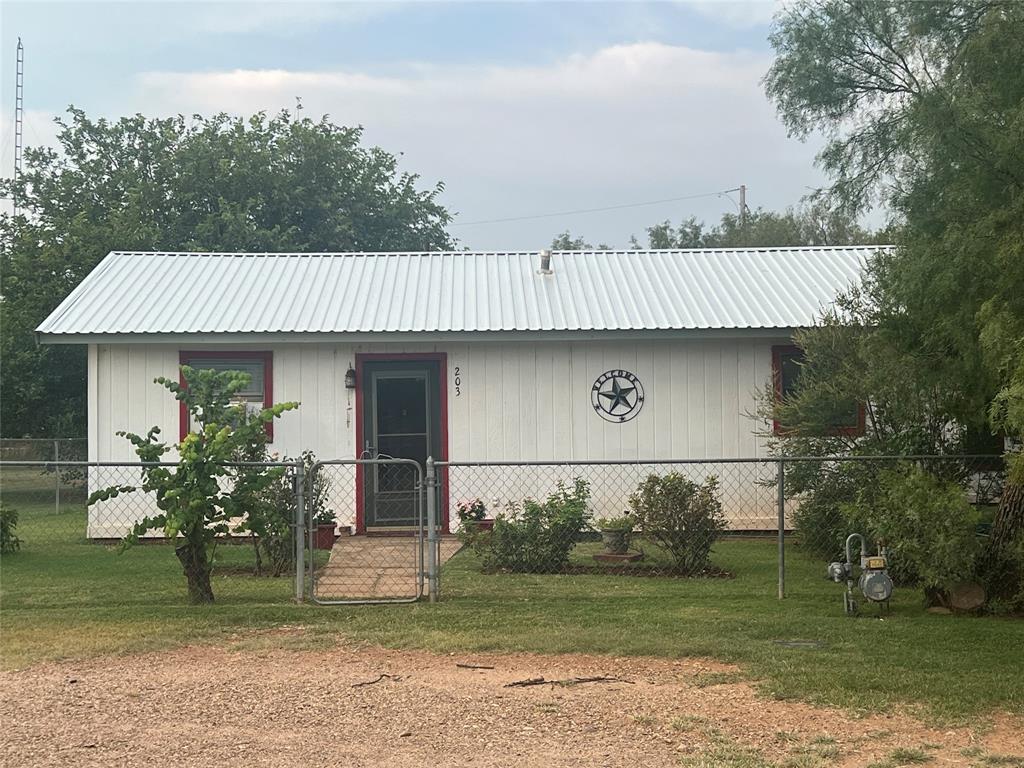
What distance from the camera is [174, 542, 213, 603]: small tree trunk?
9.03 metres

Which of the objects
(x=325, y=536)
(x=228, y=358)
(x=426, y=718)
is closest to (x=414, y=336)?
(x=228, y=358)

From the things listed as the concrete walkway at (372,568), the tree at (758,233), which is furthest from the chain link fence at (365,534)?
the tree at (758,233)

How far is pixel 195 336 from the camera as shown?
1355cm

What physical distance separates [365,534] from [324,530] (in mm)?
846

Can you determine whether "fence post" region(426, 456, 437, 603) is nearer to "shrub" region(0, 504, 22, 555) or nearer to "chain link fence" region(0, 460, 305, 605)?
"chain link fence" region(0, 460, 305, 605)

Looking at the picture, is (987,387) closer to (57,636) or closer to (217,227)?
(57,636)

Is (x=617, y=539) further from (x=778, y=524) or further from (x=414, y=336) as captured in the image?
(x=414, y=336)

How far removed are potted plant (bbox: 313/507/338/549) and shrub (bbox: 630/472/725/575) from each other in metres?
4.10

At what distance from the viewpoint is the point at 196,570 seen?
358 inches

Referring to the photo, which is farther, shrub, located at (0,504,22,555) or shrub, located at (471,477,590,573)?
shrub, located at (0,504,22,555)

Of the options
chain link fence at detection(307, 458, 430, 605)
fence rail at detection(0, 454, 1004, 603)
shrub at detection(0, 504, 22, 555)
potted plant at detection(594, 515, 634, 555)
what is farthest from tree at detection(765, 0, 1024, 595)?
shrub at detection(0, 504, 22, 555)

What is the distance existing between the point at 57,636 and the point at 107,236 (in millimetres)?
17321

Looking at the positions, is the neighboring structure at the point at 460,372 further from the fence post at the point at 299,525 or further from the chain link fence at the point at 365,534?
the fence post at the point at 299,525

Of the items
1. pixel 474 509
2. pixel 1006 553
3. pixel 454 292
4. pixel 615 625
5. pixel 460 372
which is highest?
pixel 454 292
